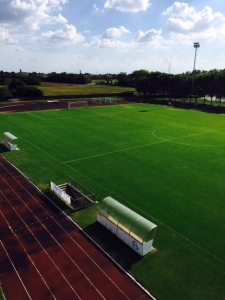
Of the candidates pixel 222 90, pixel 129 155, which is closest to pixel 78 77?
pixel 222 90

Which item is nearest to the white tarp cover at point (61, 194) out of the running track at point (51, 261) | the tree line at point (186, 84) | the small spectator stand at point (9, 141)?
the running track at point (51, 261)

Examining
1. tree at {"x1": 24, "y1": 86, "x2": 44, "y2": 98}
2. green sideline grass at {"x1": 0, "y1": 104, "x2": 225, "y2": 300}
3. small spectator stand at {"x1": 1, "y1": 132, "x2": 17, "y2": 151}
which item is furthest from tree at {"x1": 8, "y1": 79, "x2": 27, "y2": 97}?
small spectator stand at {"x1": 1, "y1": 132, "x2": 17, "y2": 151}

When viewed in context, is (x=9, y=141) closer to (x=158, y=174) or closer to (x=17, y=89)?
(x=158, y=174)

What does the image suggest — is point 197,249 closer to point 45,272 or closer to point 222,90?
point 45,272

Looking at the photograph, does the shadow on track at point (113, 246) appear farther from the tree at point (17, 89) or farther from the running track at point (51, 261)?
the tree at point (17, 89)

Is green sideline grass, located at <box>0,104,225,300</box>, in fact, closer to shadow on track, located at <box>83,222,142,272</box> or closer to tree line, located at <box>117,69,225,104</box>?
shadow on track, located at <box>83,222,142,272</box>

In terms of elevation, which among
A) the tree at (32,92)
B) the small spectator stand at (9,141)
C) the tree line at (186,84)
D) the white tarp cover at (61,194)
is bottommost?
the white tarp cover at (61,194)

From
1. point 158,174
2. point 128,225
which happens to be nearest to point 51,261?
point 128,225
